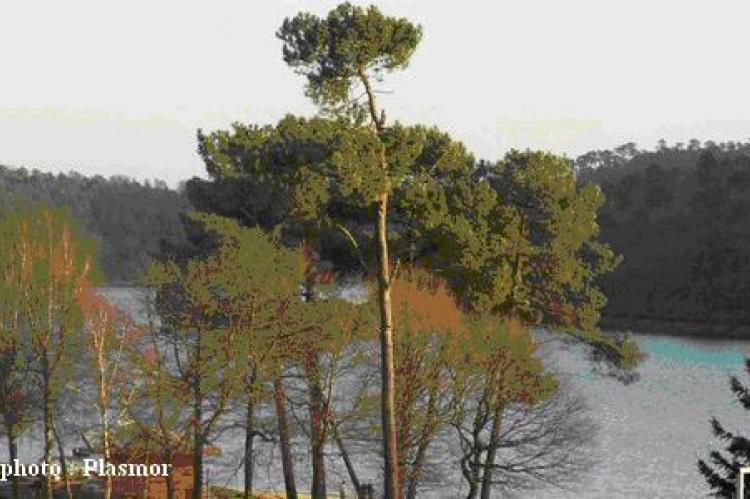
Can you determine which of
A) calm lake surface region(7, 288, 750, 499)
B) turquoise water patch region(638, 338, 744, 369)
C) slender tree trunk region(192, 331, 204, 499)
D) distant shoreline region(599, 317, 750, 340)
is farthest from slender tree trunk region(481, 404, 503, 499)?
distant shoreline region(599, 317, 750, 340)

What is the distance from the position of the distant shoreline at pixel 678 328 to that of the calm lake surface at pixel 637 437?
48794 mm

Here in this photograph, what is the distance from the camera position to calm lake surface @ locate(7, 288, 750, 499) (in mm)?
56344

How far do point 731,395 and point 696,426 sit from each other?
560 inches

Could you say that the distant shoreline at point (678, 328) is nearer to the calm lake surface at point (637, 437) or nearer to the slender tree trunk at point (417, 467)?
the calm lake surface at point (637, 437)

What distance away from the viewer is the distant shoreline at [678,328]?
163438 mm

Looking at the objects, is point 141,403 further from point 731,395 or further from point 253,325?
point 731,395

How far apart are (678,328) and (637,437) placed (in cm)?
10927

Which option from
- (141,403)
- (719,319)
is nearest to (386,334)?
(141,403)

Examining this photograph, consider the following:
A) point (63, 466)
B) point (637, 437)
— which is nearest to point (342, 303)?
point (63, 466)

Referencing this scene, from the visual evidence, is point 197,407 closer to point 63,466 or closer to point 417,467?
point 417,467

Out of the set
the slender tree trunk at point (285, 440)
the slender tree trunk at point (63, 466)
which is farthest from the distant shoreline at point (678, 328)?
the slender tree trunk at point (63, 466)

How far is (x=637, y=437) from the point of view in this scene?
71.2m

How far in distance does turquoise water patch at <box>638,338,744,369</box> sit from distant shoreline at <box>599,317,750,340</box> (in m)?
13.4

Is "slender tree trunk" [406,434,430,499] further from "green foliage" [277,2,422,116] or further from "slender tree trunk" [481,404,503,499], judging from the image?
"green foliage" [277,2,422,116]
